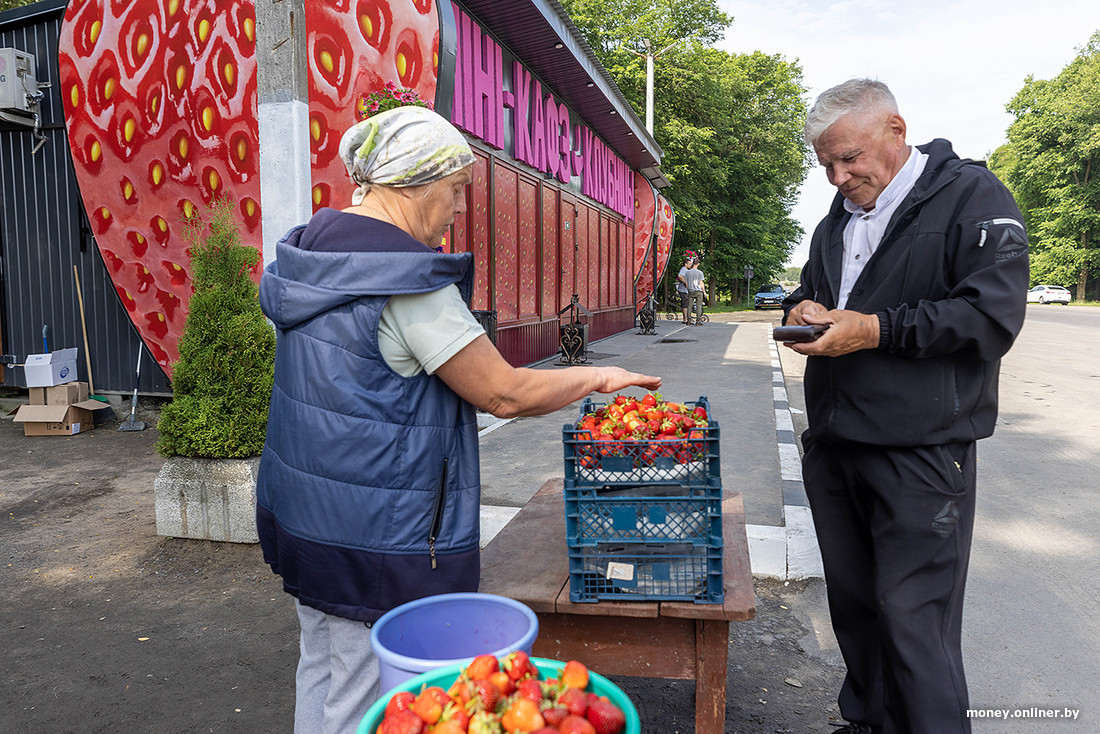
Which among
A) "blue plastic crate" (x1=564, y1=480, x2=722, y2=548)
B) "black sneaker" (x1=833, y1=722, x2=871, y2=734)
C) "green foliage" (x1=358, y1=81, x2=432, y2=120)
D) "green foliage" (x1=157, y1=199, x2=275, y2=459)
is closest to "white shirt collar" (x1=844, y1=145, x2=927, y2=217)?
"blue plastic crate" (x1=564, y1=480, x2=722, y2=548)

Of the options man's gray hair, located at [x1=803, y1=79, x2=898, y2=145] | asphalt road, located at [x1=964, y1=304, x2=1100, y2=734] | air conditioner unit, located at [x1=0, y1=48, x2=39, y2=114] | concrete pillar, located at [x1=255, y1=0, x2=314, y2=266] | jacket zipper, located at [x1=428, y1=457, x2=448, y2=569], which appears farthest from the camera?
air conditioner unit, located at [x1=0, y1=48, x2=39, y2=114]

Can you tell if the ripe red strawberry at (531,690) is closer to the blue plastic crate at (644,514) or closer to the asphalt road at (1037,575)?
the blue plastic crate at (644,514)

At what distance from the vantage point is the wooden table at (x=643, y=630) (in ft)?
7.18

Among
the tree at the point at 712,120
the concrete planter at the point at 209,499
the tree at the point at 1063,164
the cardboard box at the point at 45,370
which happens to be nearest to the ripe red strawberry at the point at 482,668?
the concrete planter at the point at 209,499

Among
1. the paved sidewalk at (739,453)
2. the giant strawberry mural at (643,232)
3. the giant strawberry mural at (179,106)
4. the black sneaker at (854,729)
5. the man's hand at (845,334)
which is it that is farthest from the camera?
the giant strawberry mural at (643,232)

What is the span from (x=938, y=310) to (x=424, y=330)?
1.45 metres

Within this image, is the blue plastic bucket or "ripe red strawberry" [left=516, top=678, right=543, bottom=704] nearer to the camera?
"ripe red strawberry" [left=516, top=678, right=543, bottom=704]

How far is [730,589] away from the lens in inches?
88.9

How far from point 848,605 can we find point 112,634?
11.5 ft

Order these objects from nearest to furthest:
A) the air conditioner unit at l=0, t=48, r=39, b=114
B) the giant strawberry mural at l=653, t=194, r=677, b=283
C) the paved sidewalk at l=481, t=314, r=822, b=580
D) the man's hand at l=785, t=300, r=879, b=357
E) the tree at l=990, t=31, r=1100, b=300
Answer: the man's hand at l=785, t=300, r=879, b=357 → the paved sidewalk at l=481, t=314, r=822, b=580 → the air conditioner unit at l=0, t=48, r=39, b=114 → the giant strawberry mural at l=653, t=194, r=677, b=283 → the tree at l=990, t=31, r=1100, b=300

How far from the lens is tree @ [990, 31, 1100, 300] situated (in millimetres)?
49406

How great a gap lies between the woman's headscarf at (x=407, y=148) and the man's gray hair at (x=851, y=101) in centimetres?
119

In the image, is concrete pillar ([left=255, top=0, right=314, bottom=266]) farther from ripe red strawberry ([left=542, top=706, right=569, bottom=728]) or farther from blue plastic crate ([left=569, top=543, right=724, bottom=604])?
ripe red strawberry ([left=542, top=706, right=569, bottom=728])

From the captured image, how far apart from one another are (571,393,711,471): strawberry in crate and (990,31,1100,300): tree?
55501mm
